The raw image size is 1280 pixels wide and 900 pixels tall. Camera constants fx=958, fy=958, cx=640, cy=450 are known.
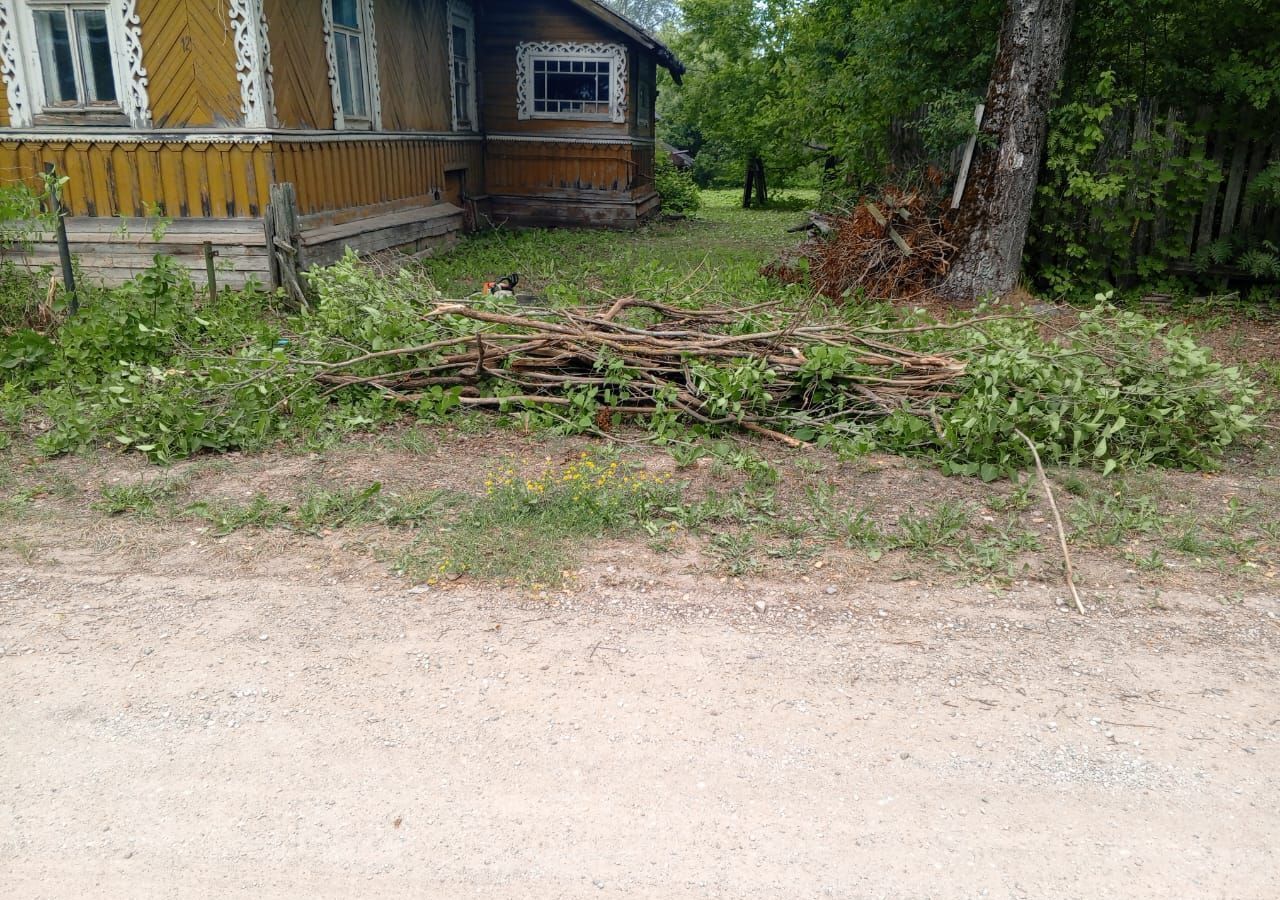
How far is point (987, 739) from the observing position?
3.19 metres

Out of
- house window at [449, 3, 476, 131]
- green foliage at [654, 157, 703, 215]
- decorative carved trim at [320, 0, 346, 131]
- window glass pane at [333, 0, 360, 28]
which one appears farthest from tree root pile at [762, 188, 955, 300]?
green foliage at [654, 157, 703, 215]

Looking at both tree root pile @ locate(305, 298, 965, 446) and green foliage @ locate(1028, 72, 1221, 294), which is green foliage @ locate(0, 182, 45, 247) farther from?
green foliage @ locate(1028, 72, 1221, 294)

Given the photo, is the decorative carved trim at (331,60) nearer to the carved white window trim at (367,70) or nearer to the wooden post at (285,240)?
the carved white window trim at (367,70)

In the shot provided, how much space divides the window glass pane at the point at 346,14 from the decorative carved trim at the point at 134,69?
2.44 m

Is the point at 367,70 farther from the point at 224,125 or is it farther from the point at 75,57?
the point at 75,57

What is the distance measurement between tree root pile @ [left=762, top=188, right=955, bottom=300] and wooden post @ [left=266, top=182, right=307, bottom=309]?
5470mm

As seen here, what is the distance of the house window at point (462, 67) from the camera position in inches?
632

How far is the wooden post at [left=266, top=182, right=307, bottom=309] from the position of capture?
969cm

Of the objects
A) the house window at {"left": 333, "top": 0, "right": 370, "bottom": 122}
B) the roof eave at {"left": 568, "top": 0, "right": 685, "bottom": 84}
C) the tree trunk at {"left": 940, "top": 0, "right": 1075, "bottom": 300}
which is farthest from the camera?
the roof eave at {"left": 568, "top": 0, "right": 685, "bottom": 84}

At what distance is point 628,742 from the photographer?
316 cm

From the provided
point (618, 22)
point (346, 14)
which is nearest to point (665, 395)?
point (346, 14)

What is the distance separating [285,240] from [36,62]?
3.29 meters

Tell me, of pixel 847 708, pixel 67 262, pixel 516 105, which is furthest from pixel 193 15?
pixel 847 708

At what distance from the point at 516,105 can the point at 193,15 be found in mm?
8559
